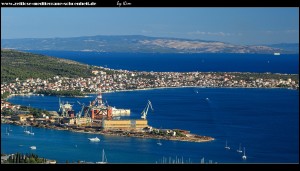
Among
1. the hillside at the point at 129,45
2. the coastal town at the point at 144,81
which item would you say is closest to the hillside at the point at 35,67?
the coastal town at the point at 144,81

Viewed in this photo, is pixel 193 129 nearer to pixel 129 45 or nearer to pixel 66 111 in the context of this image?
pixel 66 111

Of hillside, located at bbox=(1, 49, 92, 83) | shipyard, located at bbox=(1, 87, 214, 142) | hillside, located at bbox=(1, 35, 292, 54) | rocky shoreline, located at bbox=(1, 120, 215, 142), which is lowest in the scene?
rocky shoreline, located at bbox=(1, 120, 215, 142)

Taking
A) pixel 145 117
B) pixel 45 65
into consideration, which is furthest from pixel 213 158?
pixel 45 65

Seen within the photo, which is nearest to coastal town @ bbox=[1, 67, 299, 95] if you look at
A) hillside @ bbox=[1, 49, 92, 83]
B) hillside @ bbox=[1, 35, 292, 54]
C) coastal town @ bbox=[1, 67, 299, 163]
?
coastal town @ bbox=[1, 67, 299, 163]

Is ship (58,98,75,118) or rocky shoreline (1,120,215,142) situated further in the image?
ship (58,98,75,118)

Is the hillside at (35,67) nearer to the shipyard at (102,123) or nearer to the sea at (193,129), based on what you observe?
the sea at (193,129)

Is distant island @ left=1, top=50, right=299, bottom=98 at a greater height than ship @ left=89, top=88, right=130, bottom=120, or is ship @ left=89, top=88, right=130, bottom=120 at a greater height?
distant island @ left=1, top=50, right=299, bottom=98

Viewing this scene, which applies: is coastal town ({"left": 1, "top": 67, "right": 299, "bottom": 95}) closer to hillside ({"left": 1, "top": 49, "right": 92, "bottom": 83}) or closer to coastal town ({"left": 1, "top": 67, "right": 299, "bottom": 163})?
coastal town ({"left": 1, "top": 67, "right": 299, "bottom": 163})
